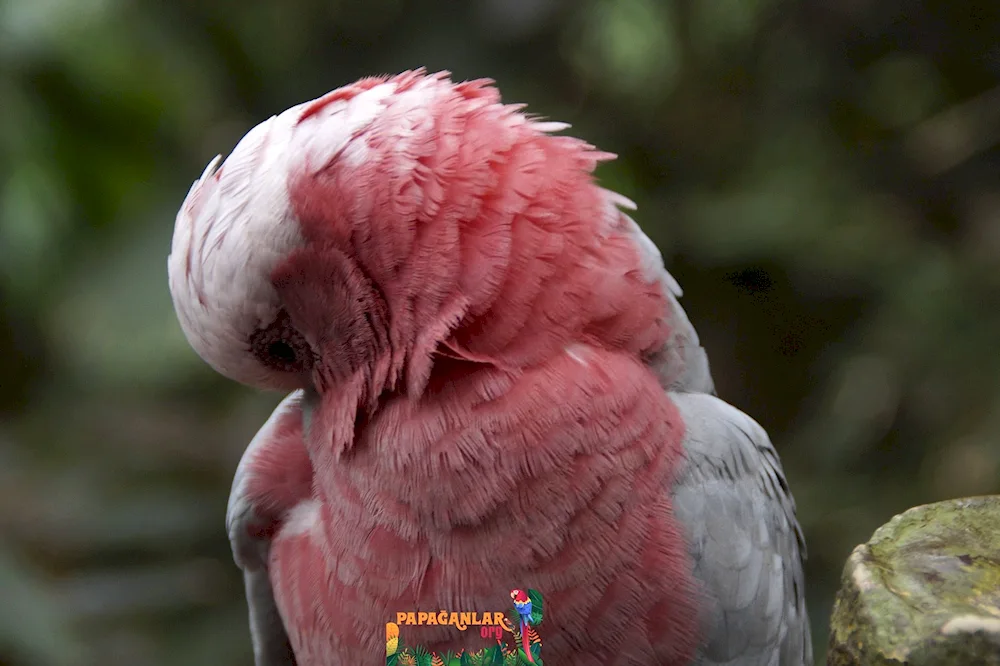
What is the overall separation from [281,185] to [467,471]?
17.0 inches

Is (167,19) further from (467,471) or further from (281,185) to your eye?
(467,471)

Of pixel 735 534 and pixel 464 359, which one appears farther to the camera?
pixel 735 534

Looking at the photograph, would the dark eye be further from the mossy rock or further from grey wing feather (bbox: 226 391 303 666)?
the mossy rock

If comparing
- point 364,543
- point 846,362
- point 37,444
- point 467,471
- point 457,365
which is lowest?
point 37,444

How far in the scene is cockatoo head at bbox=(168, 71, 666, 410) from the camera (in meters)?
1.20

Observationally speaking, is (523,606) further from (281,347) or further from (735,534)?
(281,347)

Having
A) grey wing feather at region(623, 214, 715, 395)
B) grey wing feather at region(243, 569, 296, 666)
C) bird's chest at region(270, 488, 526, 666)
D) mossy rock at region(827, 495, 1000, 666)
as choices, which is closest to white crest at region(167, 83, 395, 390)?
bird's chest at region(270, 488, 526, 666)

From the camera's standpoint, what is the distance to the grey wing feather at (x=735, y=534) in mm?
1328

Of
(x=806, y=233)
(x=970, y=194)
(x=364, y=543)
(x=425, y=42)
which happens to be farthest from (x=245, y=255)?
(x=970, y=194)

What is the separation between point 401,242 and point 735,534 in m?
0.64

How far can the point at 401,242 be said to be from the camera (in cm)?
120

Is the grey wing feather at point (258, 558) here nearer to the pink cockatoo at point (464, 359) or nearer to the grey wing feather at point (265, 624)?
the grey wing feather at point (265, 624)

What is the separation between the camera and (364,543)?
50.4 inches

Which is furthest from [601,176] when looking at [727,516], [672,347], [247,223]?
[247,223]
